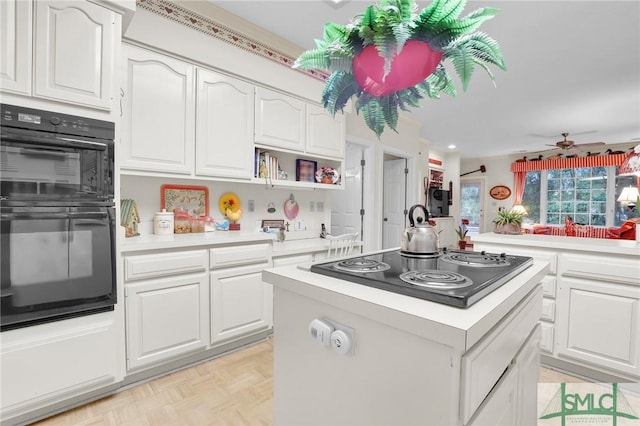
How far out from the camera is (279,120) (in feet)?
8.98

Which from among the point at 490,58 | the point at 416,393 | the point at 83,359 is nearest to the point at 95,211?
the point at 83,359

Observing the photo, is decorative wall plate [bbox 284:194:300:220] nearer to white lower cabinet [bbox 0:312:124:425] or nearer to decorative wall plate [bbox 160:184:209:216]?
decorative wall plate [bbox 160:184:209:216]

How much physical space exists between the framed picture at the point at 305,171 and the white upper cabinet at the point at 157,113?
116 centimetres

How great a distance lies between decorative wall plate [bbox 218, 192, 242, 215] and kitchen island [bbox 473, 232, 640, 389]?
226 centimetres

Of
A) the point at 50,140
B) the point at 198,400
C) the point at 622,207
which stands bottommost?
the point at 198,400

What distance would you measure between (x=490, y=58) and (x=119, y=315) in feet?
6.75

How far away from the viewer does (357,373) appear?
2.64ft

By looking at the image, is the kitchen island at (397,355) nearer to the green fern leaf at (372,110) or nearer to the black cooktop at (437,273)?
the black cooktop at (437,273)

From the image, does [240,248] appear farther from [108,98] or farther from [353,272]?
[353,272]

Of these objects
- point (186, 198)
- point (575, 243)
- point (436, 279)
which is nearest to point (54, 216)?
point (186, 198)

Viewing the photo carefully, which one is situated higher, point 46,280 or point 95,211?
point 95,211

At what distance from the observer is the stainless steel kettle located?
121 centimetres

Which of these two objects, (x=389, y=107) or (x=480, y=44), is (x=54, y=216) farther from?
(x=480, y=44)

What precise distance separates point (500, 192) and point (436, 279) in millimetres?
8818
